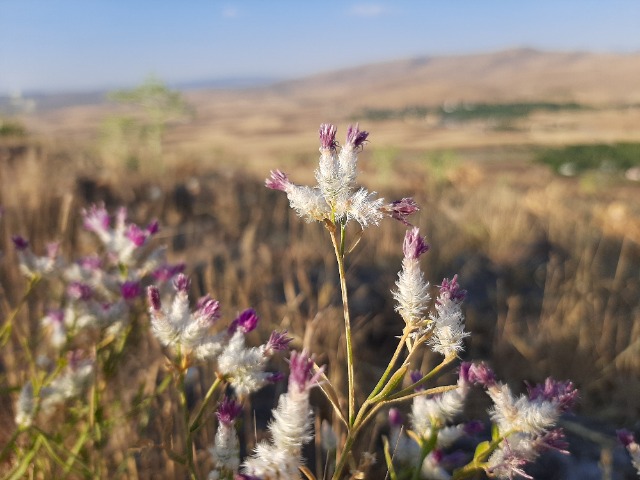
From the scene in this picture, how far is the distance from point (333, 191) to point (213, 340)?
34 centimetres

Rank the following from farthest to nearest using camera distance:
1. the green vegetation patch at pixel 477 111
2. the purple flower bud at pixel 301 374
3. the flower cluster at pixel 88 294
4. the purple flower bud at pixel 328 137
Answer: the green vegetation patch at pixel 477 111, the flower cluster at pixel 88 294, the purple flower bud at pixel 328 137, the purple flower bud at pixel 301 374

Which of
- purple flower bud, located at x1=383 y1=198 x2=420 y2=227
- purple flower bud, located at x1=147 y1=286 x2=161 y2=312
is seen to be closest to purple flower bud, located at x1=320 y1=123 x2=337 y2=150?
purple flower bud, located at x1=383 y1=198 x2=420 y2=227

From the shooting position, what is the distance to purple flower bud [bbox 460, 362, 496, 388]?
88 cm

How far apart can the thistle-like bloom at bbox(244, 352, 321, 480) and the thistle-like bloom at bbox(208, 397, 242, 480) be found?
0.13 metres

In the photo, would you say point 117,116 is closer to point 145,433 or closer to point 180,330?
point 145,433

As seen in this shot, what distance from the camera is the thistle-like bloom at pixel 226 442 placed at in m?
0.86

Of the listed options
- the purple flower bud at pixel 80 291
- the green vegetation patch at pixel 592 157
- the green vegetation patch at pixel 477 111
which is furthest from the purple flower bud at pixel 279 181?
the green vegetation patch at pixel 477 111

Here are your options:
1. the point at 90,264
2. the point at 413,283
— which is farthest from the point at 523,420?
the point at 90,264

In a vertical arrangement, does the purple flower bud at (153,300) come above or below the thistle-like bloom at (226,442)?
above

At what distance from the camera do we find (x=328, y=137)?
32.2 inches

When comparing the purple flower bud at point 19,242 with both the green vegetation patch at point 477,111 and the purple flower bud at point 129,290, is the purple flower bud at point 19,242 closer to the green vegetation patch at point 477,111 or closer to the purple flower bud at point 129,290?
the purple flower bud at point 129,290

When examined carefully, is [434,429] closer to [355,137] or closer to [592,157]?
[355,137]

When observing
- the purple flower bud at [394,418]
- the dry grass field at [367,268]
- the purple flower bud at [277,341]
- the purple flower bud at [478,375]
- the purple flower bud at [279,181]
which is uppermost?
the purple flower bud at [279,181]

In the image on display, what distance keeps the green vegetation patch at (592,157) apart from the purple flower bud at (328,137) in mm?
29960
